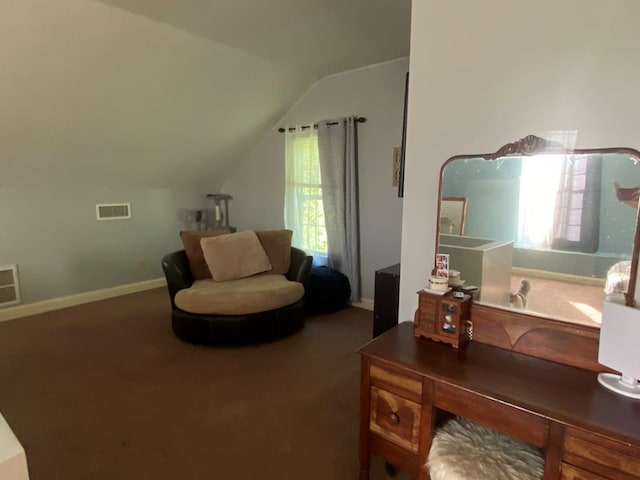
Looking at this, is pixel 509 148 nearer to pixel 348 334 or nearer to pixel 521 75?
pixel 521 75

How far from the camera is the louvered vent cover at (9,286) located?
359 centimetres

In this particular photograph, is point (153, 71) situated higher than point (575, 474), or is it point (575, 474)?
point (153, 71)

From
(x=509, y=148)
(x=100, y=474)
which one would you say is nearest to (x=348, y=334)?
(x=100, y=474)

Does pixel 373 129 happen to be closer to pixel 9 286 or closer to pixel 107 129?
pixel 107 129

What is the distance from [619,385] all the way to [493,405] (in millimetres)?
412

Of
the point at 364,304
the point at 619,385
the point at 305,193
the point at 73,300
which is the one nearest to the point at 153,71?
the point at 305,193

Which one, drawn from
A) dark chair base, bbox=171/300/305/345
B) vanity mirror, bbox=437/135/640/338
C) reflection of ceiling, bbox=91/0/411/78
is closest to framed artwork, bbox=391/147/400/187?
reflection of ceiling, bbox=91/0/411/78

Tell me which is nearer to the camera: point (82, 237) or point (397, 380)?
point (397, 380)

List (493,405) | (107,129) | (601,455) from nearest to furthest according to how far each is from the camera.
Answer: (601,455) → (493,405) → (107,129)

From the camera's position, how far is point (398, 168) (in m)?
3.64

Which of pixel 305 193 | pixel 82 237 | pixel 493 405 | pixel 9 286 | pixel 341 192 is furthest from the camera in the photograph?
pixel 305 193

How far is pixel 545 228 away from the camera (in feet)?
4.79

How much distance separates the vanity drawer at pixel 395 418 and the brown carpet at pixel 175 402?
396 millimetres

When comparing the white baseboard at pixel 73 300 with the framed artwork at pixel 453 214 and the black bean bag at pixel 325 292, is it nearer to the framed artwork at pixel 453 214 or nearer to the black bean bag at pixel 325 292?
the black bean bag at pixel 325 292
